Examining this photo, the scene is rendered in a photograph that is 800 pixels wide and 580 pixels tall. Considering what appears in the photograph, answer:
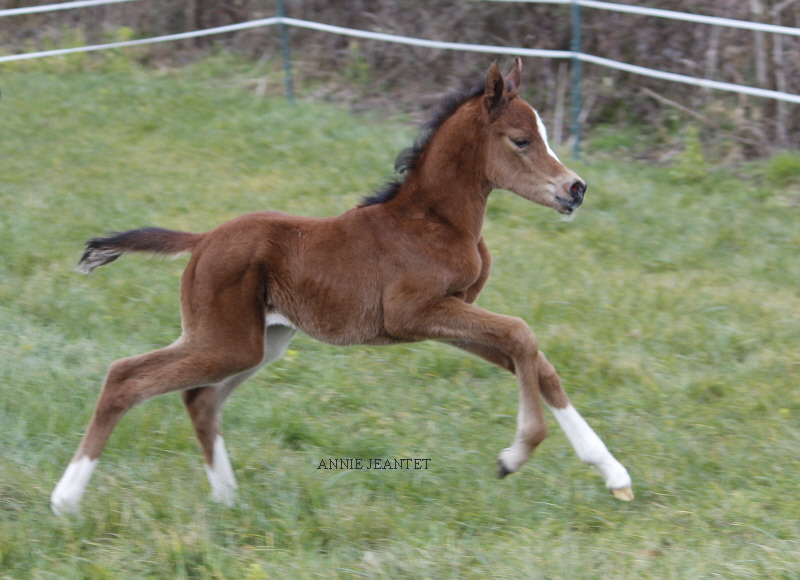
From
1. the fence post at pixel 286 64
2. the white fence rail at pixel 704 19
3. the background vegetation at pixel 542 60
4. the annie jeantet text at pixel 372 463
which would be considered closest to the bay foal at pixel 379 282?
the annie jeantet text at pixel 372 463

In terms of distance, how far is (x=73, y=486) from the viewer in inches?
144

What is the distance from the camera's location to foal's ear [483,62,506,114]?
12.7 ft

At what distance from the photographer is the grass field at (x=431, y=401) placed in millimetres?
3496

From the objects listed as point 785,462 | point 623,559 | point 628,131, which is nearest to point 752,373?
point 785,462

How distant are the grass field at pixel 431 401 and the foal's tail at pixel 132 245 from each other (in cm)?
85

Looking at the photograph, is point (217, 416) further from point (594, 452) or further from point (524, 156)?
point (524, 156)

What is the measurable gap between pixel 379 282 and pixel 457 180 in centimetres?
57

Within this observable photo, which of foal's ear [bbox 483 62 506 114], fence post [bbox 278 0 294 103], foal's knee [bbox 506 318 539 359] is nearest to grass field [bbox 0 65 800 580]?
foal's knee [bbox 506 318 539 359]

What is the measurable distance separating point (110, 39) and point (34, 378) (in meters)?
8.82

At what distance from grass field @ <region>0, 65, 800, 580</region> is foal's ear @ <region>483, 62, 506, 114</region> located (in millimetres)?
1606

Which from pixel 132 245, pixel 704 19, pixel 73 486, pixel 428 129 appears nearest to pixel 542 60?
pixel 704 19

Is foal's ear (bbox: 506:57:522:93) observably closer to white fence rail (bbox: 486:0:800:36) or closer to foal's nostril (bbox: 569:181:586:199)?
foal's nostril (bbox: 569:181:586:199)

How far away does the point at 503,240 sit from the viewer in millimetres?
7074

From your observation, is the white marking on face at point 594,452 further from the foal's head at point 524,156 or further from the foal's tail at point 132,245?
the foal's tail at point 132,245
